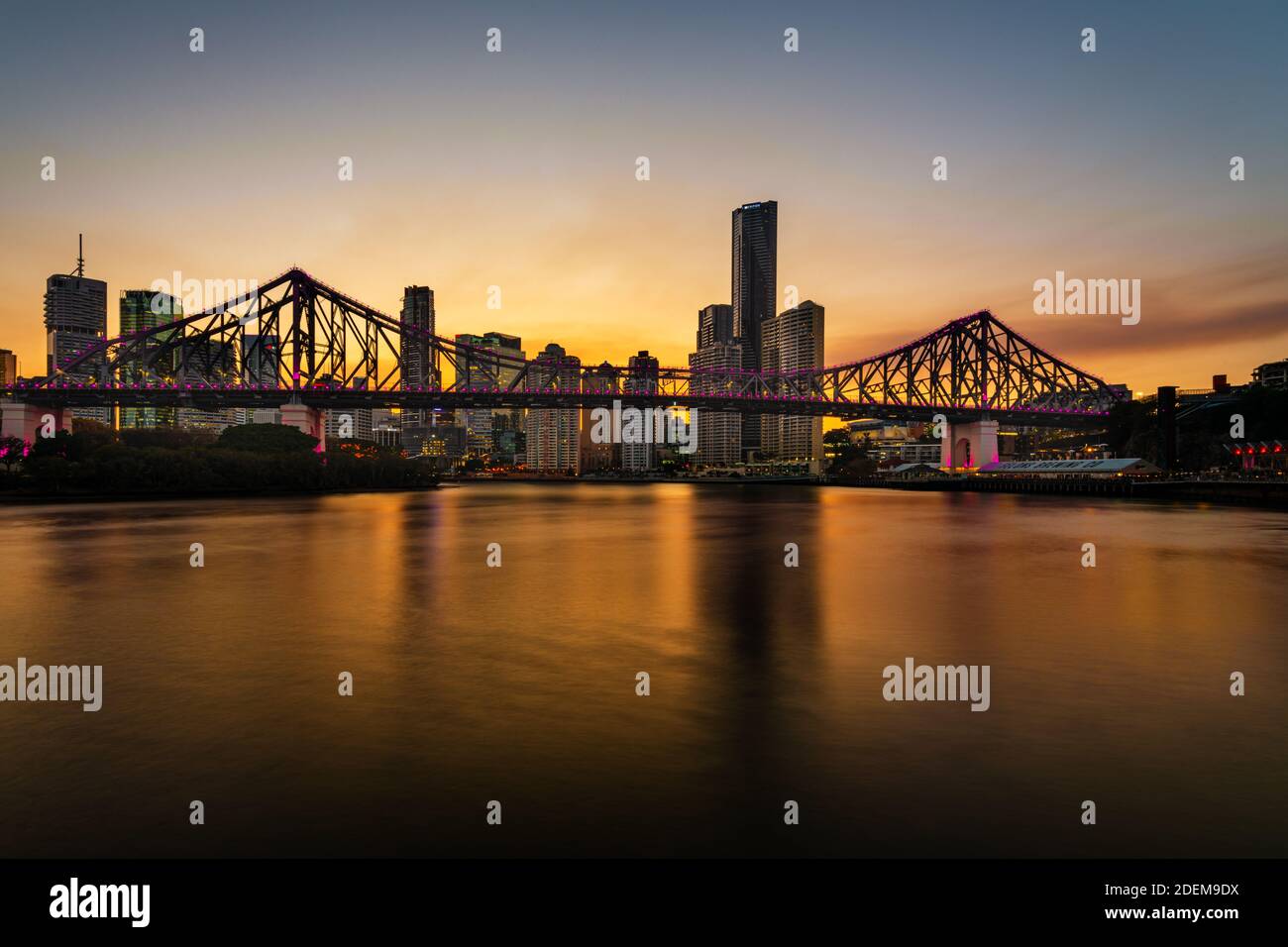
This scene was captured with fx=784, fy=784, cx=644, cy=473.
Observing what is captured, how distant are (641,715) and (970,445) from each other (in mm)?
175690

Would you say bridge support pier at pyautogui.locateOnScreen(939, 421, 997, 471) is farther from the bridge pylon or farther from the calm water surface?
the calm water surface

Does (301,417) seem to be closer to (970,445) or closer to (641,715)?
(970,445)

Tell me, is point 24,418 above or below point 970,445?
above

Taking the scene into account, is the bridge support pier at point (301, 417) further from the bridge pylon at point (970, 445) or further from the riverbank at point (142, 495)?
the bridge pylon at point (970, 445)

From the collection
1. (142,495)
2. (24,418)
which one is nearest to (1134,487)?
(142,495)

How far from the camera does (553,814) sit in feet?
29.6

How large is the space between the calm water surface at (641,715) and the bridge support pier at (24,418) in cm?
13010

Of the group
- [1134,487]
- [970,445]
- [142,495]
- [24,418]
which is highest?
[24,418]

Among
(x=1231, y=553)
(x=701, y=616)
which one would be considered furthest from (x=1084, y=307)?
(x=701, y=616)

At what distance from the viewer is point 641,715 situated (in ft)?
43.5

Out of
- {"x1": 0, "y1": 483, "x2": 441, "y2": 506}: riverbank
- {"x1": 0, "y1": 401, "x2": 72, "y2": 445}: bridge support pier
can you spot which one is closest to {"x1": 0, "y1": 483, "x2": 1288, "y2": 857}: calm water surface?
{"x1": 0, "y1": 483, "x2": 441, "y2": 506}: riverbank

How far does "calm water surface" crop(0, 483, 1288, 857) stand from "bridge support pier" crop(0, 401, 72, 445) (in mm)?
130104

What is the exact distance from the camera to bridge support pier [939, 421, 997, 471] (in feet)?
543

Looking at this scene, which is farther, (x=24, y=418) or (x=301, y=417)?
(x=301, y=417)
